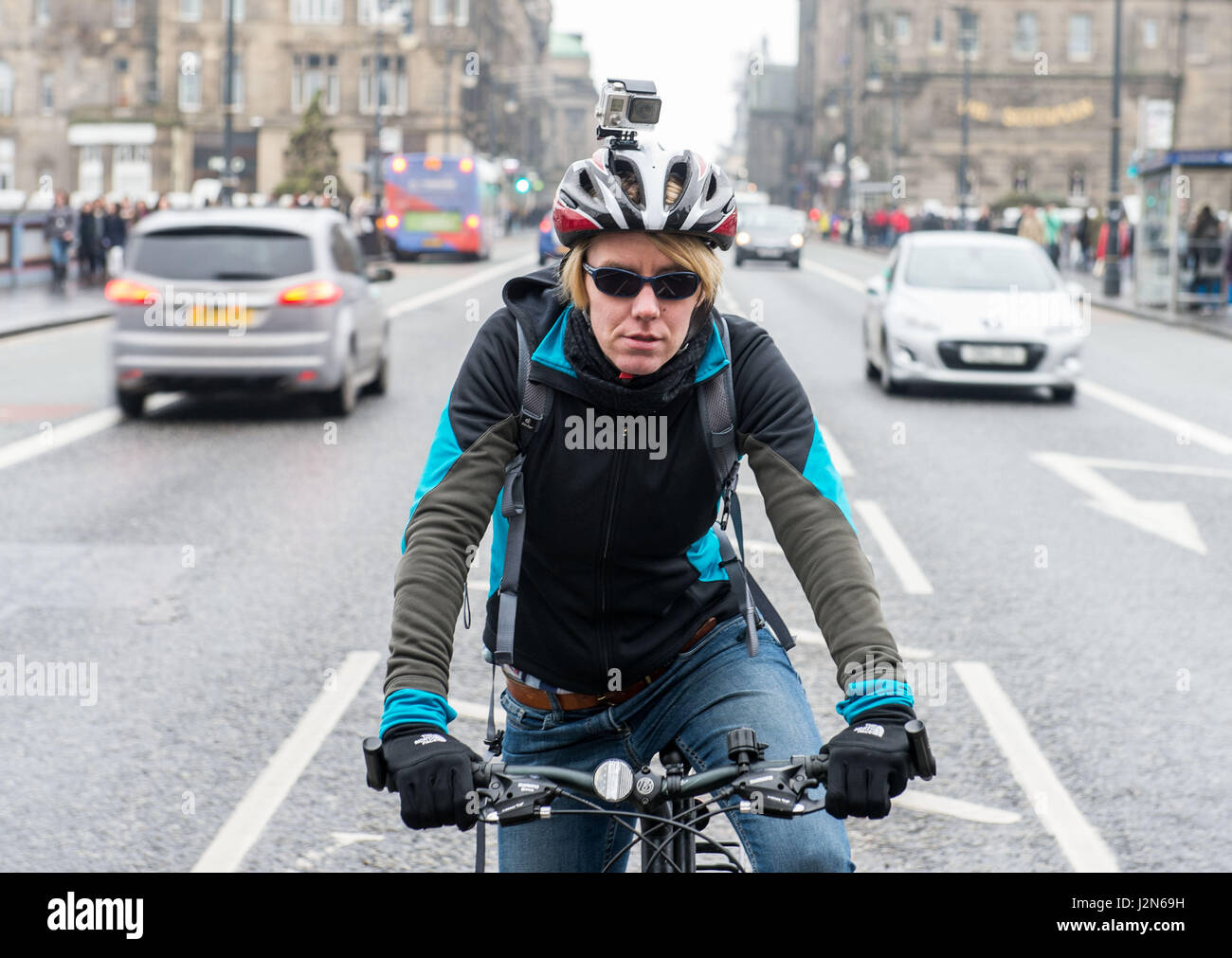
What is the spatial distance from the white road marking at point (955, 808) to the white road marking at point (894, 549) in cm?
297

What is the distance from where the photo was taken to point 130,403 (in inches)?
588

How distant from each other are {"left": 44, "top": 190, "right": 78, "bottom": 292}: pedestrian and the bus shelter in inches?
766

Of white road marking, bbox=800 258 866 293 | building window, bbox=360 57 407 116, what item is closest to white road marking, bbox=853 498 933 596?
white road marking, bbox=800 258 866 293

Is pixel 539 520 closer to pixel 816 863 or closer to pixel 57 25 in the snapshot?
pixel 816 863

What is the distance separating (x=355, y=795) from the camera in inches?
208

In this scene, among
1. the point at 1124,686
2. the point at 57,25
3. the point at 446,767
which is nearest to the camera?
the point at 446,767

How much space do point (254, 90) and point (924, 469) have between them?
81.7 m

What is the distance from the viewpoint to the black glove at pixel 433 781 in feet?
7.70

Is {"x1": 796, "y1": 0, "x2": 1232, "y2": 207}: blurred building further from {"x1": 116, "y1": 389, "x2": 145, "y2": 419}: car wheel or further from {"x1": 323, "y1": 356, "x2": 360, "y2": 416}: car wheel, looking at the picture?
{"x1": 116, "y1": 389, "x2": 145, "y2": 419}: car wheel

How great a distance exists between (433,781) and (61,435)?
12.1 m

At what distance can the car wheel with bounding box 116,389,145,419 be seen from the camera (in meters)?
14.8

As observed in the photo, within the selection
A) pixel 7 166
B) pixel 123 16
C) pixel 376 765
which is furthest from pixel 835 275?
pixel 123 16

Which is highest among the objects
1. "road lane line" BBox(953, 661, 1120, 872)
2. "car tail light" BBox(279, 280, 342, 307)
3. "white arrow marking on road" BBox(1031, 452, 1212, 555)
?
"car tail light" BBox(279, 280, 342, 307)
